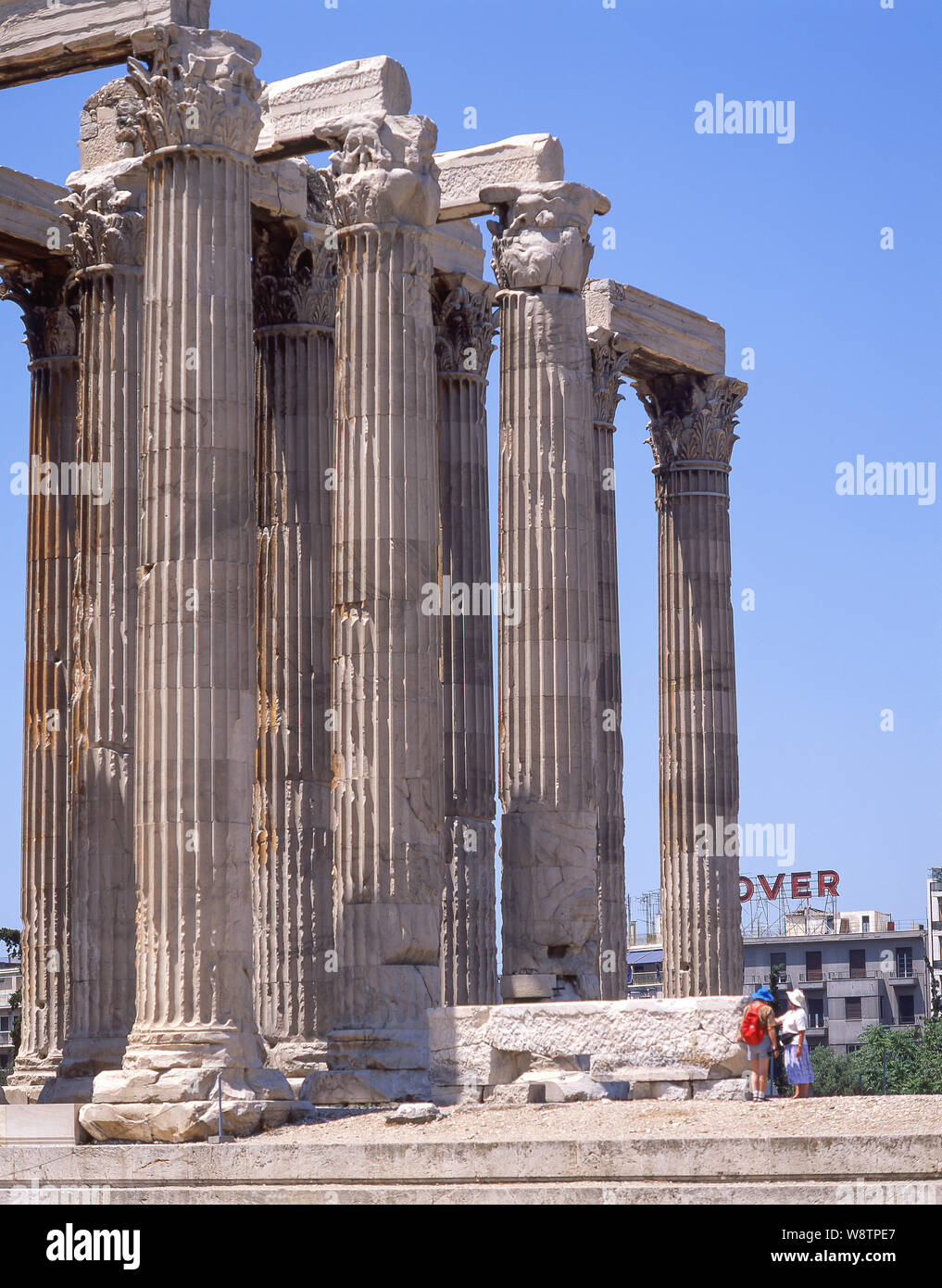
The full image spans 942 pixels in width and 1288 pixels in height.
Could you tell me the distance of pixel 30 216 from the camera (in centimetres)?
5200

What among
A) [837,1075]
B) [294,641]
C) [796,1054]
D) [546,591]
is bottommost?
[837,1075]

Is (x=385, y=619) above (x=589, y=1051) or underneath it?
above

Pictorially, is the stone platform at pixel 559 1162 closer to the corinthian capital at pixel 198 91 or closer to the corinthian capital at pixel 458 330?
the corinthian capital at pixel 198 91

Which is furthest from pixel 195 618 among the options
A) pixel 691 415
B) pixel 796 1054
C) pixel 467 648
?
pixel 691 415

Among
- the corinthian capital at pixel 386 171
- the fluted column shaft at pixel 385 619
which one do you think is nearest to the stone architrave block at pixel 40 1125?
the fluted column shaft at pixel 385 619

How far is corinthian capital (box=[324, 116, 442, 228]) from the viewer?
42719 mm

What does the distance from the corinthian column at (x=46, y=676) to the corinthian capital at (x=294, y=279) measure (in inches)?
200

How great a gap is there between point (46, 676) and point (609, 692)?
14235mm

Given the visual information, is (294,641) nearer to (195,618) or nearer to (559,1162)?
(195,618)

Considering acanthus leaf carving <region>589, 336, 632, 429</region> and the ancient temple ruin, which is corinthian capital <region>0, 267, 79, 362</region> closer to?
the ancient temple ruin

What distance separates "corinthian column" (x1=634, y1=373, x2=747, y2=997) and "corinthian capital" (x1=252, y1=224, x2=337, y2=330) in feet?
44.3

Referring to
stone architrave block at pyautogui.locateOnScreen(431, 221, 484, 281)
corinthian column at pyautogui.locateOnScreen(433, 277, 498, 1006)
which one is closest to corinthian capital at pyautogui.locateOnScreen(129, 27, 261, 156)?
stone architrave block at pyautogui.locateOnScreen(431, 221, 484, 281)

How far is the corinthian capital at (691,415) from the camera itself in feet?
201
